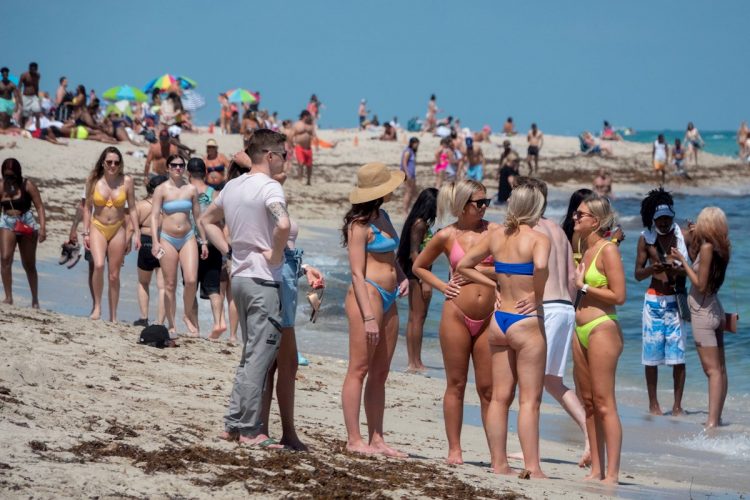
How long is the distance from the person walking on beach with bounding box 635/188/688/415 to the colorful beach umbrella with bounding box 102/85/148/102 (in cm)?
2741

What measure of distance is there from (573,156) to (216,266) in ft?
117

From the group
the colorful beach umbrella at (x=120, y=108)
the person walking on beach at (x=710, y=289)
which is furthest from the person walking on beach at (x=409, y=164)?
the person walking on beach at (x=710, y=289)

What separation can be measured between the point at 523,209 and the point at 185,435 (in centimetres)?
219

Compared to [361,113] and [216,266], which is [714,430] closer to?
[216,266]

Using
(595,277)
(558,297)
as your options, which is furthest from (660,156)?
(595,277)

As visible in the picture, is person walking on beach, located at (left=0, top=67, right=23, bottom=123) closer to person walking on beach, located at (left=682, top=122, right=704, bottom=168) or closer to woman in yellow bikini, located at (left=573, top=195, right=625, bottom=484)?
woman in yellow bikini, located at (left=573, top=195, right=625, bottom=484)

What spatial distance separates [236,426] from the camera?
592cm

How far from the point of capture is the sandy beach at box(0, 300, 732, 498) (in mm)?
4879

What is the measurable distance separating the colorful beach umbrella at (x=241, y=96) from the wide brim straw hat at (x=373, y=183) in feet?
104

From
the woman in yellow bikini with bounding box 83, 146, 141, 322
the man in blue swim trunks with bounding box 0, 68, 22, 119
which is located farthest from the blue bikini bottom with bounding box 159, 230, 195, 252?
the man in blue swim trunks with bounding box 0, 68, 22, 119

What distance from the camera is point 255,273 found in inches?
229

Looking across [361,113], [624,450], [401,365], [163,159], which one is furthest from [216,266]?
[361,113]

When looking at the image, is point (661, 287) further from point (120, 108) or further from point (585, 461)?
point (120, 108)

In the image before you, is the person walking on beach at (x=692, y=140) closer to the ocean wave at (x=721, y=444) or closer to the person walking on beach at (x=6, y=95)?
the person walking on beach at (x=6, y=95)
